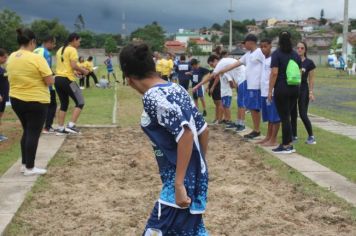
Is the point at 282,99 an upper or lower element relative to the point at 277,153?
upper

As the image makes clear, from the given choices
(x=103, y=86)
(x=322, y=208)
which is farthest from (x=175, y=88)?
(x=103, y=86)

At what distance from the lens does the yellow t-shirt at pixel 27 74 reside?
259 inches

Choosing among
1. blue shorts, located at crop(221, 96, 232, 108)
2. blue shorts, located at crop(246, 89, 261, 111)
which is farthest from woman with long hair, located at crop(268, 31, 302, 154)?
blue shorts, located at crop(221, 96, 232, 108)

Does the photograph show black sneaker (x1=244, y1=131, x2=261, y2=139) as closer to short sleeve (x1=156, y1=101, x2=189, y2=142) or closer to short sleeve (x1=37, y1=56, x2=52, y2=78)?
short sleeve (x1=37, y1=56, x2=52, y2=78)

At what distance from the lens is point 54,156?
8219mm

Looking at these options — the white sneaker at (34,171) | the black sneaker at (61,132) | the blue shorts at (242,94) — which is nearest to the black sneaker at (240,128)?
the blue shorts at (242,94)

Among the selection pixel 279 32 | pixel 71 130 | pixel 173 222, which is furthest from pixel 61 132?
pixel 173 222

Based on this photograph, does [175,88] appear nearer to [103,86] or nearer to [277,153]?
[277,153]

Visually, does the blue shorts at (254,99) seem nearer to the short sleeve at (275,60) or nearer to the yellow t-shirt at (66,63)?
the short sleeve at (275,60)

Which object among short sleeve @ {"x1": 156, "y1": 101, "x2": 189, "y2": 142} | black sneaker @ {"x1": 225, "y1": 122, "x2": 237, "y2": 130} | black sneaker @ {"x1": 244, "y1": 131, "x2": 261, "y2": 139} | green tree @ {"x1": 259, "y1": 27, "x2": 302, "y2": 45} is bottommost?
black sneaker @ {"x1": 225, "y1": 122, "x2": 237, "y2": 130}

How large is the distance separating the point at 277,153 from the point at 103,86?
63.5 feet

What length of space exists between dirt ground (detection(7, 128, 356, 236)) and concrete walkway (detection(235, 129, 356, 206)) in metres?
0.39

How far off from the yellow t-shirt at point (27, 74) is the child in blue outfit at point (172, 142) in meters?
3.96

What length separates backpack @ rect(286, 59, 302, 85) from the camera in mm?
8016
